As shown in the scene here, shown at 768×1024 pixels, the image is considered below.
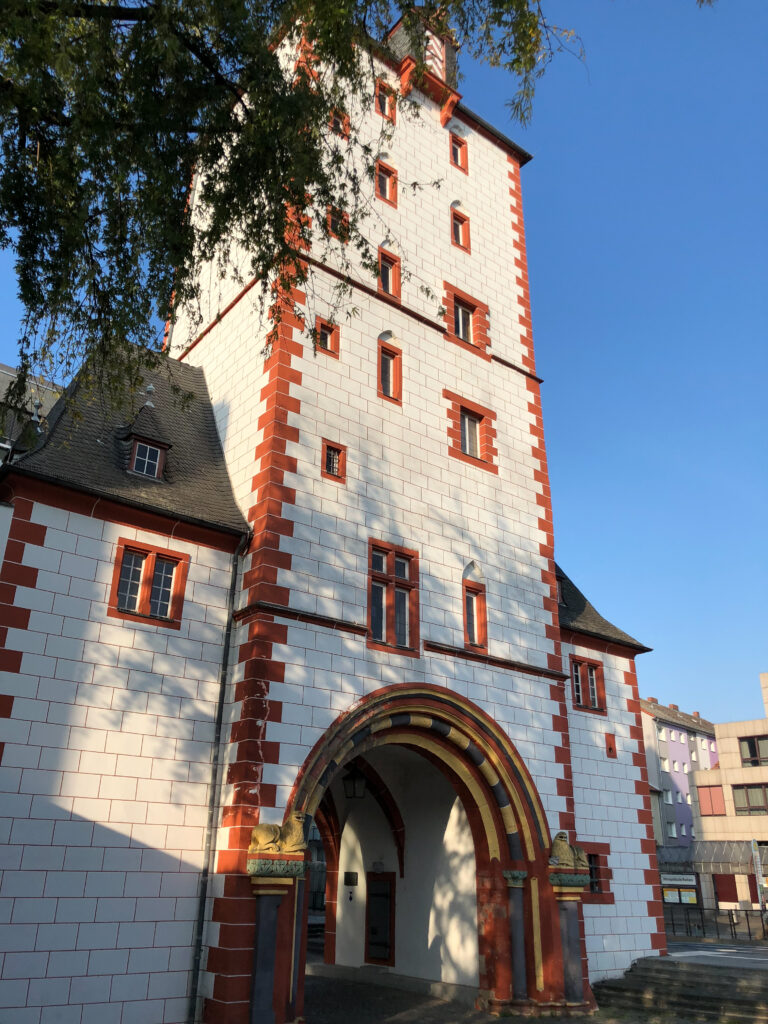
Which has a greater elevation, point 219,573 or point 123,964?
point 219,573

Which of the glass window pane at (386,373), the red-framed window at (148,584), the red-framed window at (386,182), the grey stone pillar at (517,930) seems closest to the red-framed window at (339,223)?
the red-framed window at (148,584)

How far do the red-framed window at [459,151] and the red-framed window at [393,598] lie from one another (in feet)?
37.9

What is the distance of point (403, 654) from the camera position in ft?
52.7

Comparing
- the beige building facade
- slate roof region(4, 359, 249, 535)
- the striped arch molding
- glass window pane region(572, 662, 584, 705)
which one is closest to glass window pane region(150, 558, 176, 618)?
slate roof region(4, 359, 249, 535)


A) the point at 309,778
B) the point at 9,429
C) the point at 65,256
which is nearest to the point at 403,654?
the point at 309,778

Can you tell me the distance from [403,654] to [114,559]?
5385mm

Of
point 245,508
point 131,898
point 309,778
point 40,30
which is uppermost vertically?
point 40,30

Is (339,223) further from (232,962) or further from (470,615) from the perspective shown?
(232,962)

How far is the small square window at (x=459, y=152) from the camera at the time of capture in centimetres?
2298

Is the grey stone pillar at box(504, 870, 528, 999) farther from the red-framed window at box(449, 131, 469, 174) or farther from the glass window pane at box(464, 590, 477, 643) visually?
the red-framed window at box(449, 131, 469, 174)

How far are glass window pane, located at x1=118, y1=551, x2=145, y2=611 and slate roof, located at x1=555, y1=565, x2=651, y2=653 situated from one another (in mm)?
10460

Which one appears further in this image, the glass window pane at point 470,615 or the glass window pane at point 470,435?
the glass window pane at point 470,435

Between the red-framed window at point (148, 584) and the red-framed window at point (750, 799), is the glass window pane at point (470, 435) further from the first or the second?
the red-framed window at point (750, 799)

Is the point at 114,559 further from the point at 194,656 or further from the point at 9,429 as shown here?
the point at 9,429
